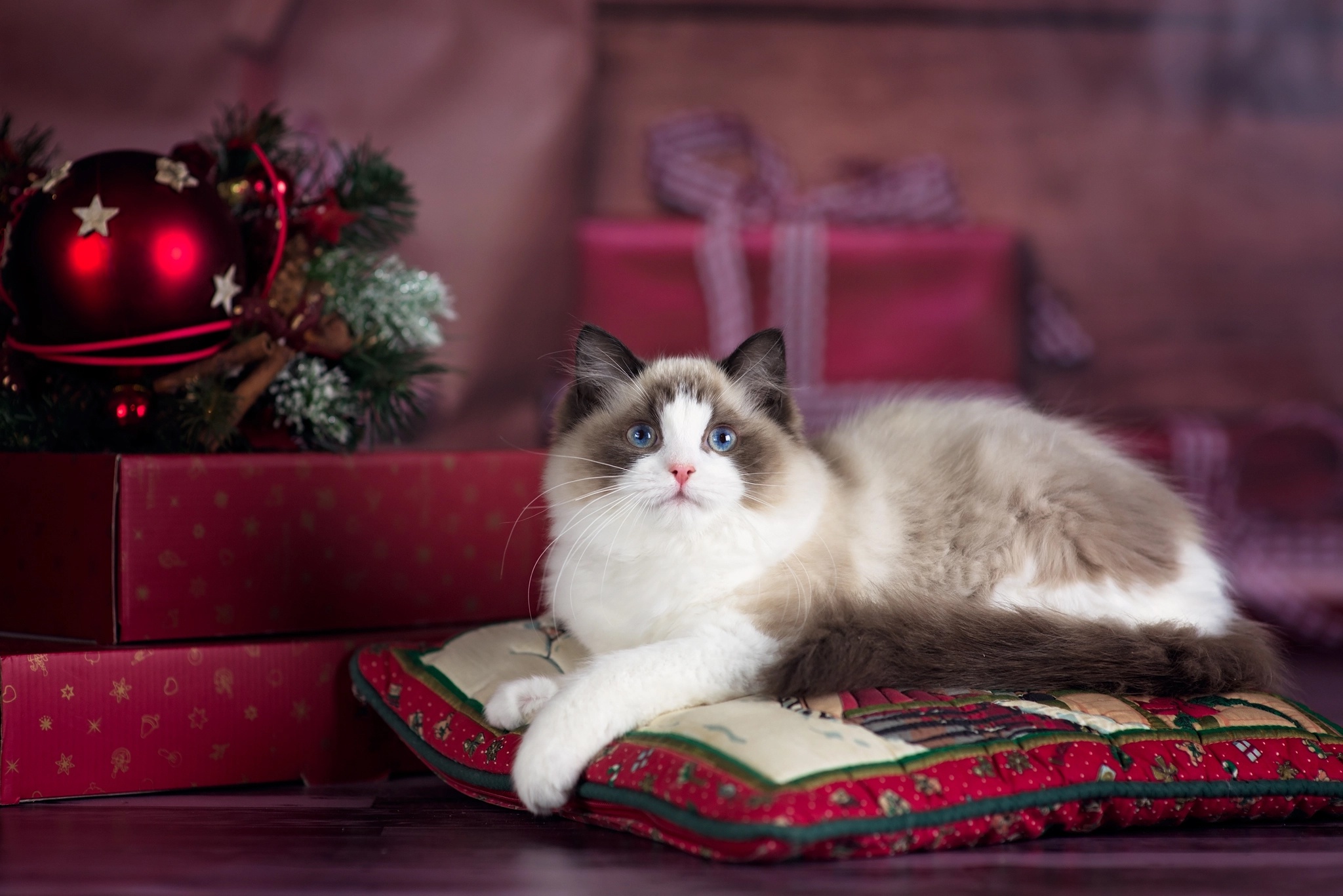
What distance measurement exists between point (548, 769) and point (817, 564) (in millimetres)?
386

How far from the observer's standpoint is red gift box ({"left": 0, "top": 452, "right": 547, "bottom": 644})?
142cm

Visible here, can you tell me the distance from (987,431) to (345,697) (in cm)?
87

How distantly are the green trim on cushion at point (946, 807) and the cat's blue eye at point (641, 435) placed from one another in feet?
1.25

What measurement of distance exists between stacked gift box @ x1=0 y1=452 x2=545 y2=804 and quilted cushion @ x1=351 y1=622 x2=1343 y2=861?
0.67ft

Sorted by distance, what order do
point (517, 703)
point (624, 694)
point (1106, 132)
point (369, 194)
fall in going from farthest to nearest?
point (1106, 132) < point (369, 194) < point (517, 703) < point (624, 694)

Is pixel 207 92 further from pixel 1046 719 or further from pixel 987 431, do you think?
pixel 1046 719

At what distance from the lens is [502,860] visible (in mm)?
1104

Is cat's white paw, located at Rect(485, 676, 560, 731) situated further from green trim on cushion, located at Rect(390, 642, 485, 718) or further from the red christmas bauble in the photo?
the red christmas bauble

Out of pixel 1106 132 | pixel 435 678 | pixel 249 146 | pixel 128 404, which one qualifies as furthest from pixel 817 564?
pixel 1106 132

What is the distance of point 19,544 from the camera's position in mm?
1533

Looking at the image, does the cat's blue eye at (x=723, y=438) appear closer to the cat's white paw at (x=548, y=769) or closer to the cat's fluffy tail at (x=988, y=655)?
the cat's fluffy tail at (x=988, y=655)

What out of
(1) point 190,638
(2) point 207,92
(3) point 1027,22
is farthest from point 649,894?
(3) point 1027,22

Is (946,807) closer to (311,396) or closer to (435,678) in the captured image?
(435,678)

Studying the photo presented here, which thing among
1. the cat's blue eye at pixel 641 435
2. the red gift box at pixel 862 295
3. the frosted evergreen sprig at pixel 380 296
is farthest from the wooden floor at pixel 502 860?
the red gift box at pixel 862 295
